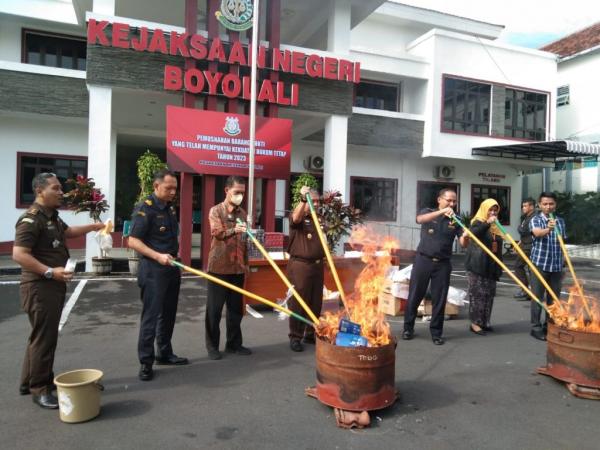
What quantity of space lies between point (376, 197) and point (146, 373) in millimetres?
13418

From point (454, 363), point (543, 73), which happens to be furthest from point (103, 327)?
point (543, 73)

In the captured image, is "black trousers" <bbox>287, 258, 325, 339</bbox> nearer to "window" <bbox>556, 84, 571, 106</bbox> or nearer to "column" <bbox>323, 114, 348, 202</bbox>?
"column" <bbox>323, 114, 348, 202</bbox>

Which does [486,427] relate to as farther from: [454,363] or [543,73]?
[543,73]

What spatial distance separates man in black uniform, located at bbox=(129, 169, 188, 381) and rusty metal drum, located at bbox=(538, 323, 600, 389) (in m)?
3.58

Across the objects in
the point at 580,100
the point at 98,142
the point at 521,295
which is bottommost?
the point at 521,295

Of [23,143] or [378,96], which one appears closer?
[23,143]

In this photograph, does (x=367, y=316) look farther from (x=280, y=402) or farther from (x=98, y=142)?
(x=98, y=142)

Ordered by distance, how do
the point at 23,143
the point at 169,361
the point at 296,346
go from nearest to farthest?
the point at 169,361 → the point at 296,346 → the point at 23,143

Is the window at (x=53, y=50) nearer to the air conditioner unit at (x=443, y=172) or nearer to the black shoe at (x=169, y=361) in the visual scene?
the black shoe at (x=169, y=361)

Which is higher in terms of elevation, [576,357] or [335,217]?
[335,217]

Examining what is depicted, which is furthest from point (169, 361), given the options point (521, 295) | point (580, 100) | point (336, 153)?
point (580, 100)

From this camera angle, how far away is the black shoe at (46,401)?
3.46 metres

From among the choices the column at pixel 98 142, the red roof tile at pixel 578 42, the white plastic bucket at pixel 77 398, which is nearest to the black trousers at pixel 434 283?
the white plastic bucket at pixel 77 398

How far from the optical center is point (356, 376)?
130 inches
